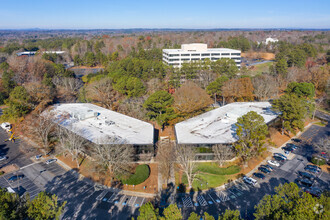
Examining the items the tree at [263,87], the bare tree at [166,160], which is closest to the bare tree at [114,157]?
the bare tree at [166,160]

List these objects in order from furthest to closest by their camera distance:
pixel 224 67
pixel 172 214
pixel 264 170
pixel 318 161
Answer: pixel 224 67 → pixel 318 161 → pixel 264 170 → pixel 172 214

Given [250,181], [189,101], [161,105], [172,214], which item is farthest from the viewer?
[189,101]

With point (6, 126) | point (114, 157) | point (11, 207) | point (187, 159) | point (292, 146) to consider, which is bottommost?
point (6, 126)

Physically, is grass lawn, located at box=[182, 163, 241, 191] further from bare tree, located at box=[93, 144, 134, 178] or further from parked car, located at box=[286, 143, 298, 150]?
parked car, located at box=[286, 143, 298, 150]

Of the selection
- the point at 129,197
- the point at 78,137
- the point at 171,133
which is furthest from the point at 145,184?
the point at 171,133

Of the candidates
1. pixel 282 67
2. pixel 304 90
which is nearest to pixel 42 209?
pixel 304 90

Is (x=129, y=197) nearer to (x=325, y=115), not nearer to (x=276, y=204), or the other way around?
(x=276, y=204)

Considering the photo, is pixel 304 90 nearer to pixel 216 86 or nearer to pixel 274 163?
pixel 216 86
